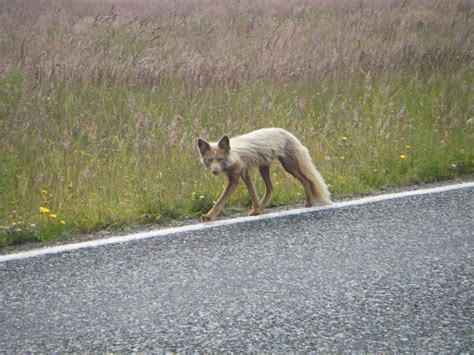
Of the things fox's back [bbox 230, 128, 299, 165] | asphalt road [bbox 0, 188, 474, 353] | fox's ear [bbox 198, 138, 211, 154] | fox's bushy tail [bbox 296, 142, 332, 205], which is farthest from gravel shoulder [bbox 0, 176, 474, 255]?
fox's ear [bbox 198, 138, 211, 154]

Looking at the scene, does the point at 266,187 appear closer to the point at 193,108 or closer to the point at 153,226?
the point at 153,226

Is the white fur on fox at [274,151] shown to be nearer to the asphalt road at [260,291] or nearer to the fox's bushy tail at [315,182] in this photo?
the fox's bushy tail at [315,182]

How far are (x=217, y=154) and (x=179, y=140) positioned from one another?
141 cm

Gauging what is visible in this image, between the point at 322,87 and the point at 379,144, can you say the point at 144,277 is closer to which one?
the point at 379,144

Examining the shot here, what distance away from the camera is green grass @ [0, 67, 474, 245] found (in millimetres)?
5379

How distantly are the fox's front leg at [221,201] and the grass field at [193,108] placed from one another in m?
0.23

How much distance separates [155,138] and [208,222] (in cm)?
176

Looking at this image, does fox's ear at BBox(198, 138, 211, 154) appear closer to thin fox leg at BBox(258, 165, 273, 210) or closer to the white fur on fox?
the white fur on fox

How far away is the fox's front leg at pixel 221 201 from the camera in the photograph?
518cm

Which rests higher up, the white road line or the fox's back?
the fox's back

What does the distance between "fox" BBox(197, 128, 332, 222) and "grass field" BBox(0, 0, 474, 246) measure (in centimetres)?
29

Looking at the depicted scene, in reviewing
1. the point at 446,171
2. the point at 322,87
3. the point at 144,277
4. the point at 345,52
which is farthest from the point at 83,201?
the point at 345,52

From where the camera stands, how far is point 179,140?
261 inches

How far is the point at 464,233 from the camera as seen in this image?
4.66 m
